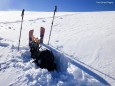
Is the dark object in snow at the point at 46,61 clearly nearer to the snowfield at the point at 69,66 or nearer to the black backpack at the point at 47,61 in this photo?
the black backpack at the point at 47,61

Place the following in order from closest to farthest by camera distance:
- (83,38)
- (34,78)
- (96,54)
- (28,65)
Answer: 1. (34,78)
2. (28,65)
3. (96,54)
4. (83,38)

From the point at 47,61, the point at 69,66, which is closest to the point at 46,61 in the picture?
the point at 47,61

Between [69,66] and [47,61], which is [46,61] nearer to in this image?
[47,61]

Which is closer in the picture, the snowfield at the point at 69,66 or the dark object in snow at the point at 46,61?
the snowfield at the point at 69,66

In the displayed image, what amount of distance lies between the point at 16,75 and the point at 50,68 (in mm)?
1432

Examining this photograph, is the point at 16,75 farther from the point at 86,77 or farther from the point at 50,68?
the point at 86,77

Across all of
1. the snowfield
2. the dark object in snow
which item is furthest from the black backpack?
the snowfield

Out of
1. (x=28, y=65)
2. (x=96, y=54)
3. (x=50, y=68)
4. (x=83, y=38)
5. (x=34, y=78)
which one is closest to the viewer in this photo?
(x=34, y=78)

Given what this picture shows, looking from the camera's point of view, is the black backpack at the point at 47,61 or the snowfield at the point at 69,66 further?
the black backpack at the point at 47,61

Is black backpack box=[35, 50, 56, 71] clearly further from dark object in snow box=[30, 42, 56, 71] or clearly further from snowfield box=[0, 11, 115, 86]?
snowfield box=[0, 11, 115, 86]

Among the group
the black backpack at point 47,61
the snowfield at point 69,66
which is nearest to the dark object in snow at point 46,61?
the black backpack at point 47,61

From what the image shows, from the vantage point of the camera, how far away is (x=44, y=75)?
8516mm

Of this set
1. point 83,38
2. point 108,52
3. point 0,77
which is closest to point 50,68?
point 0,77

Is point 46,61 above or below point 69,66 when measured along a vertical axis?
above
